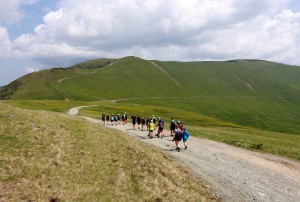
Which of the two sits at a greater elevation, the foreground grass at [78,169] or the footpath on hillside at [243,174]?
the foreground grass at [78,169]

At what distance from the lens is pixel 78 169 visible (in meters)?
23.4

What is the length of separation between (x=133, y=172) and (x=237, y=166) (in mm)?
12371

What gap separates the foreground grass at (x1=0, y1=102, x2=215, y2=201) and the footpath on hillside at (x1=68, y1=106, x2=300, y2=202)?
2.13m

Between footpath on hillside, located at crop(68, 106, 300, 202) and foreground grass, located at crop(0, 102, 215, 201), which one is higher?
foreground grass, located at crop(0, 102, 215, 201)

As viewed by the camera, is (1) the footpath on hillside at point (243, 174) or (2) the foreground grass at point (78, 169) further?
(1) the footpath on hillside at point (243, 174)

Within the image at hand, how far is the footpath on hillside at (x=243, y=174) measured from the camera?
2378cm

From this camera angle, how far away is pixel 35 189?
19703mm

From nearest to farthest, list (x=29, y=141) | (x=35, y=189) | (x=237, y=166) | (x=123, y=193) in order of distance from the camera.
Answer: (x=35, y=189) < (x=123, y=193) < (x=29, y=141) < (x=237, y=166)

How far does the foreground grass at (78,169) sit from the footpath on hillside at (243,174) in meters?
2.13

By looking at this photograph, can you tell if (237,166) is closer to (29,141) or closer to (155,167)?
(155,167)

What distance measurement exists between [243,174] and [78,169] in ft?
47.5

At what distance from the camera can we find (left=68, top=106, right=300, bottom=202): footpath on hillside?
23781 millimetres

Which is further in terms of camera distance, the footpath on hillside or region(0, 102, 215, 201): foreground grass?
the footpath on hillside

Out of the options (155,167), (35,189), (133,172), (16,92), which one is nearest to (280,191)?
(155,167)
